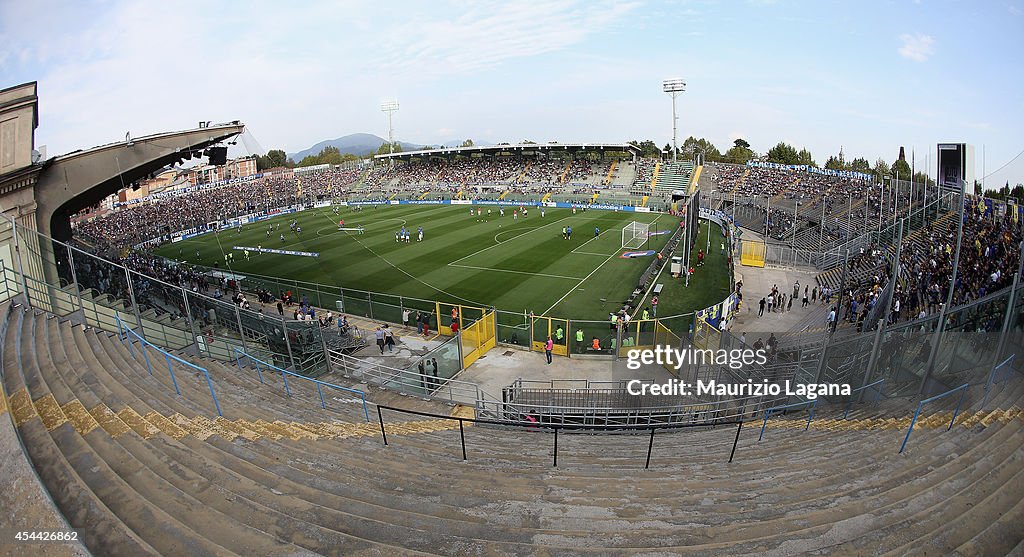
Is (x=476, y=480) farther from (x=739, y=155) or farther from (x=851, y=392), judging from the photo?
(x=739, y=155)

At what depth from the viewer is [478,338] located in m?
19.2

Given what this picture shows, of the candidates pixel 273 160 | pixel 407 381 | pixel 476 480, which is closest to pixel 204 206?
pixel 407 381

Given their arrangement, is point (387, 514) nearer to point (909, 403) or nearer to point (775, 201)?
point (909, 403)

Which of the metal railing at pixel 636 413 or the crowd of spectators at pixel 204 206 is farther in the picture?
the crowd of spectators at pixel 204 206

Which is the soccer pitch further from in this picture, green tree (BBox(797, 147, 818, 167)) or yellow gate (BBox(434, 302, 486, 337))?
green tree (BBox(797, 147, 818, 167))

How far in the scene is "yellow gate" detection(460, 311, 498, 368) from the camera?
18.7 m

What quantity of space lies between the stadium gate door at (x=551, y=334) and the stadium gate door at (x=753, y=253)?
18.5 meters

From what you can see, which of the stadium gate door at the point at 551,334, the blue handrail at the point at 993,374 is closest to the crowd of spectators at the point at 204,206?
the stadium gate door at the point at 551,334

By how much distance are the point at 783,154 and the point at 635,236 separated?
101 metres

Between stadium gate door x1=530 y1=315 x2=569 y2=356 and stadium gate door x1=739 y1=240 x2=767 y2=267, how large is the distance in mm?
18472

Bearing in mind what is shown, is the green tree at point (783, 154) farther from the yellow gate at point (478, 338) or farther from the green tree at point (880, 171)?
the yellow gate at point (478, 338)

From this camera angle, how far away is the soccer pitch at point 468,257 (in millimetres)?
27438

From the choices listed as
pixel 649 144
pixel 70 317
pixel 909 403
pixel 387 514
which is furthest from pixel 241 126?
pixel 649 144

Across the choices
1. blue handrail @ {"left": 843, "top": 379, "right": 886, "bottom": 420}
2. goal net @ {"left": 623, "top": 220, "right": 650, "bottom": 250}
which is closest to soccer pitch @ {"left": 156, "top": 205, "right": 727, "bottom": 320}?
goal net @ {"left": 623, "top": 220, "right": 650, "bottom": 250}
